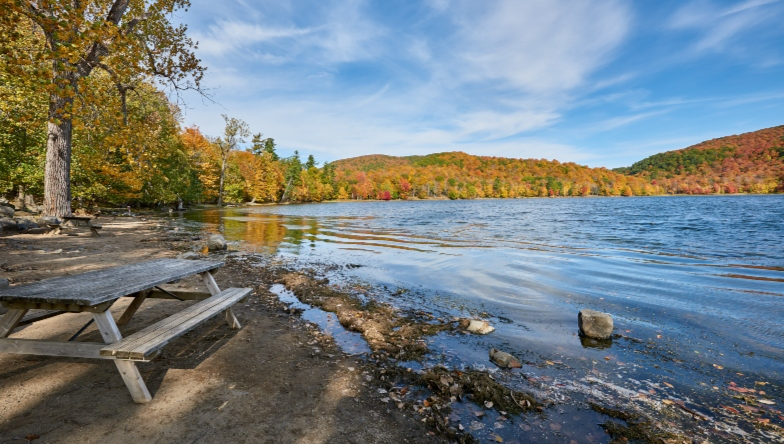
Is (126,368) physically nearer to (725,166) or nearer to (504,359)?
(504,359)

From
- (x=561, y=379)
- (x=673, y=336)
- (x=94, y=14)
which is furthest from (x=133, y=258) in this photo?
(x=673, y=336)

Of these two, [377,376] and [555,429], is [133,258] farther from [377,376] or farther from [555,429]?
[555,429]

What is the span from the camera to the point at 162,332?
3510mm

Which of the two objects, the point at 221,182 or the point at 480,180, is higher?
the point at 480,180

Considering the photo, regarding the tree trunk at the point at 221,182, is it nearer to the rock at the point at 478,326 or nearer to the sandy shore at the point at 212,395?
the sandy shore at the point at 212,395

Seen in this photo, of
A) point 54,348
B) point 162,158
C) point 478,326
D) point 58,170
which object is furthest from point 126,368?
point 162,158

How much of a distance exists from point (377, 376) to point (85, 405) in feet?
9.38

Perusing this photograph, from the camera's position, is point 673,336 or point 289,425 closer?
point 289,425

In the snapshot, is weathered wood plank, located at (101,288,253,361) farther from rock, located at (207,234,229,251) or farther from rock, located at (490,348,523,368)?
rock, located at (207,234,229,251)

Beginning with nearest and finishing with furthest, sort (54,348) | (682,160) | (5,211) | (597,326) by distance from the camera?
(54,348) → (597,326) → (5,211) → (682,160)

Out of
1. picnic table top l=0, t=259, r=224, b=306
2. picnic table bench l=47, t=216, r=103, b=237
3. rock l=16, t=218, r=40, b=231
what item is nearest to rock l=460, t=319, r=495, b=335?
picnic table top l=0, t=259, r=224, b=306

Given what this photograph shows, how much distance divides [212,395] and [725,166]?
179521 millimetres

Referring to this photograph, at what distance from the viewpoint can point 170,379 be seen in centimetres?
384

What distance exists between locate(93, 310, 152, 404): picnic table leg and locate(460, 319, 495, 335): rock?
441 centimetres
